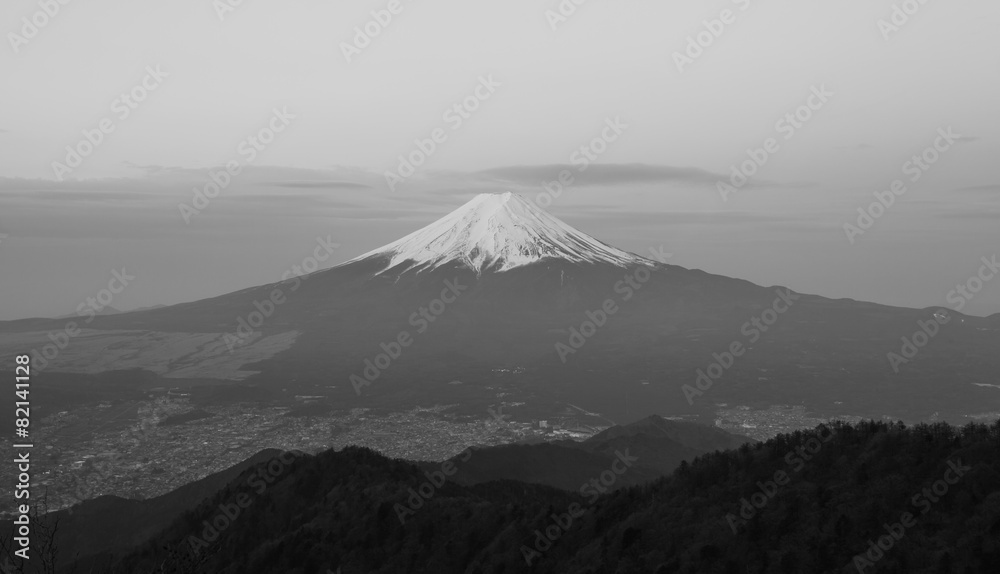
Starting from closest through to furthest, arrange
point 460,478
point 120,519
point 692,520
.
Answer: point 692,520 → point 460,478 → point 120,519

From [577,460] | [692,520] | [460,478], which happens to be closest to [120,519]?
[460,478]

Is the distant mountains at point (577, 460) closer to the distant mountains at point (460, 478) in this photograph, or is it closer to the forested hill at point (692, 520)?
the distant mountains at point (460, 478)

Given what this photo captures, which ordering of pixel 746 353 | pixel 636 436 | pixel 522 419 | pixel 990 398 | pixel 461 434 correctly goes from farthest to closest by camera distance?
pixel 746 353
pixel 990 398
pixel 522 419
pixel 461 434
pixel 636 436

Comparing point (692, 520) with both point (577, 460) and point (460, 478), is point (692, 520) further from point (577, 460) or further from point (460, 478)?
point (577, 460)

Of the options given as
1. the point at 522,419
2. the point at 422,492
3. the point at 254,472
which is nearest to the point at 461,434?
the point at 522,419

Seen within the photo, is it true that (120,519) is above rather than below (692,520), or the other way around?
below

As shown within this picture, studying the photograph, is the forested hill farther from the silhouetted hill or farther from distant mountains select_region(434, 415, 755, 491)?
distant mountains select_region(434, 415, 755, 491)

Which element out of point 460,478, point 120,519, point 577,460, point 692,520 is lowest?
point 120,519

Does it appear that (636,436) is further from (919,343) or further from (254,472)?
(919,343)
